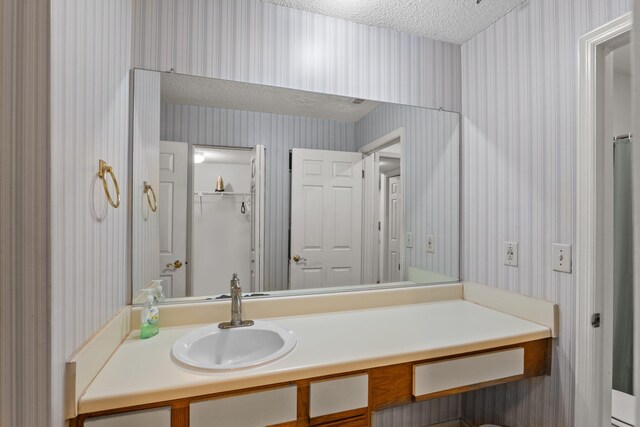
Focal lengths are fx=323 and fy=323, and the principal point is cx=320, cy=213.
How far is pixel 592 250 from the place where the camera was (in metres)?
1.28

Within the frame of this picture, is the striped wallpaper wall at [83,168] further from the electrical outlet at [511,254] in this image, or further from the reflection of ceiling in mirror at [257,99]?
the electrical outlet at [511,254]

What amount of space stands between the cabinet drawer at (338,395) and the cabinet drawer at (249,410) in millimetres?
67

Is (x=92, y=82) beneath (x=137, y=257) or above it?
above

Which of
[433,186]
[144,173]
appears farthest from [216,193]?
[433,186]

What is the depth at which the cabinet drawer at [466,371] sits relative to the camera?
1.22m


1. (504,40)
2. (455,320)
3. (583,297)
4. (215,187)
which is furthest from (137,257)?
(504,40)

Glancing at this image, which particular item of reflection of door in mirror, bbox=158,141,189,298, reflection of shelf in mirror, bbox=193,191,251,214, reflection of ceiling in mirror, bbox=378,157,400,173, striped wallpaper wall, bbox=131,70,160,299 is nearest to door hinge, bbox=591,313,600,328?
reflection of ceiling in mirror, bbox=378,157,400,173

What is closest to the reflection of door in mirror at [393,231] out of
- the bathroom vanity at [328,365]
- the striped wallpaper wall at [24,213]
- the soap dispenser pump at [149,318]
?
the bathroom vanity at [328,365]

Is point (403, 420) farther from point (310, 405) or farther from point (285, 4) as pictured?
point (285, 4)

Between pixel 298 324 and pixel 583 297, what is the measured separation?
3.91 feet

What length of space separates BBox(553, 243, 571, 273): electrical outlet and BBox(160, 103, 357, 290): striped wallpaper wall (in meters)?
1.18

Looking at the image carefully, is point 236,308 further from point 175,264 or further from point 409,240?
point 409,240

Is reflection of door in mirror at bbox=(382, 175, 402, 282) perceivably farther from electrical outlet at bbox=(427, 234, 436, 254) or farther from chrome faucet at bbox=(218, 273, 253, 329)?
chrome faucet at bbox=(218, 273, 253, 329)

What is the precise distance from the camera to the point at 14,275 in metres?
0.72
